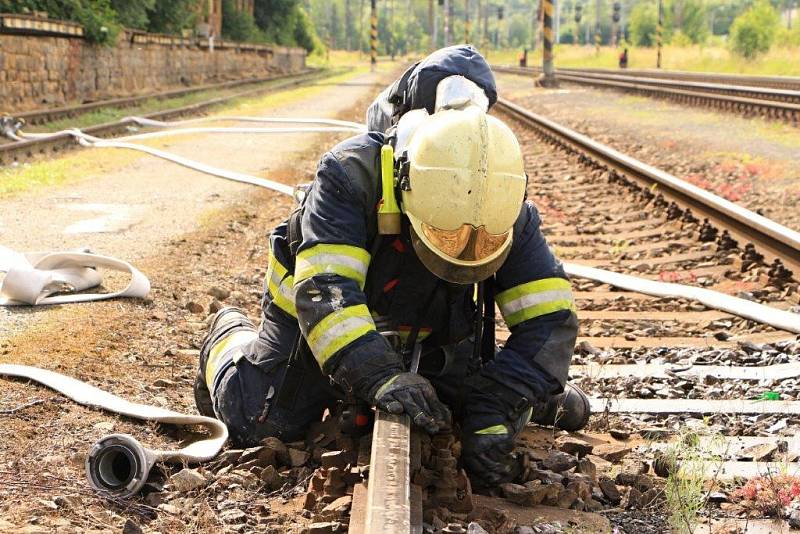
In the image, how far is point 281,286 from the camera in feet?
13.5

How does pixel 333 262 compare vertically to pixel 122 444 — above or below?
above

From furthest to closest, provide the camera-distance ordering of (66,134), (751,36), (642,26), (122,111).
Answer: (642,26)
(751,36)
(122,111)
(66,134)

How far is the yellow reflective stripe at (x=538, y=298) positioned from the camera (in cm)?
390

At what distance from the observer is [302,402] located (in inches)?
160

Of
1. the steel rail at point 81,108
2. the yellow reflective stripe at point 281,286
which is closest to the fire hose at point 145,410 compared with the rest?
the yellow reflective stripe at point 281,286

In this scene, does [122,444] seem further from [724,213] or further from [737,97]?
[737,97]

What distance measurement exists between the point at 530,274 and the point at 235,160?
11349 millimetres

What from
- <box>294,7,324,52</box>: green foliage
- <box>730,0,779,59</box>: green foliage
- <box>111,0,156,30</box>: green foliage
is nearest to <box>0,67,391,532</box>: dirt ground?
<box>111,0,156,30</box>: green foliage

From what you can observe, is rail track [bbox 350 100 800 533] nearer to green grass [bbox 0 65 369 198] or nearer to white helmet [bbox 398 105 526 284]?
white helmet [bbox 398 105 526 284]

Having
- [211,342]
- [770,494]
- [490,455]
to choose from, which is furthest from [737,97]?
[490,455]

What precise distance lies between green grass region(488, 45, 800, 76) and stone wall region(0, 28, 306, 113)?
67.4 ft

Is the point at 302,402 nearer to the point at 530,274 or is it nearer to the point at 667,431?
the point at 530,274

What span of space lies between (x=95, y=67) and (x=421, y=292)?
2494 cm

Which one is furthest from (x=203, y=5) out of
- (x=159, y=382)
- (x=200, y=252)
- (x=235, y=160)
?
(x=159, y=382)
